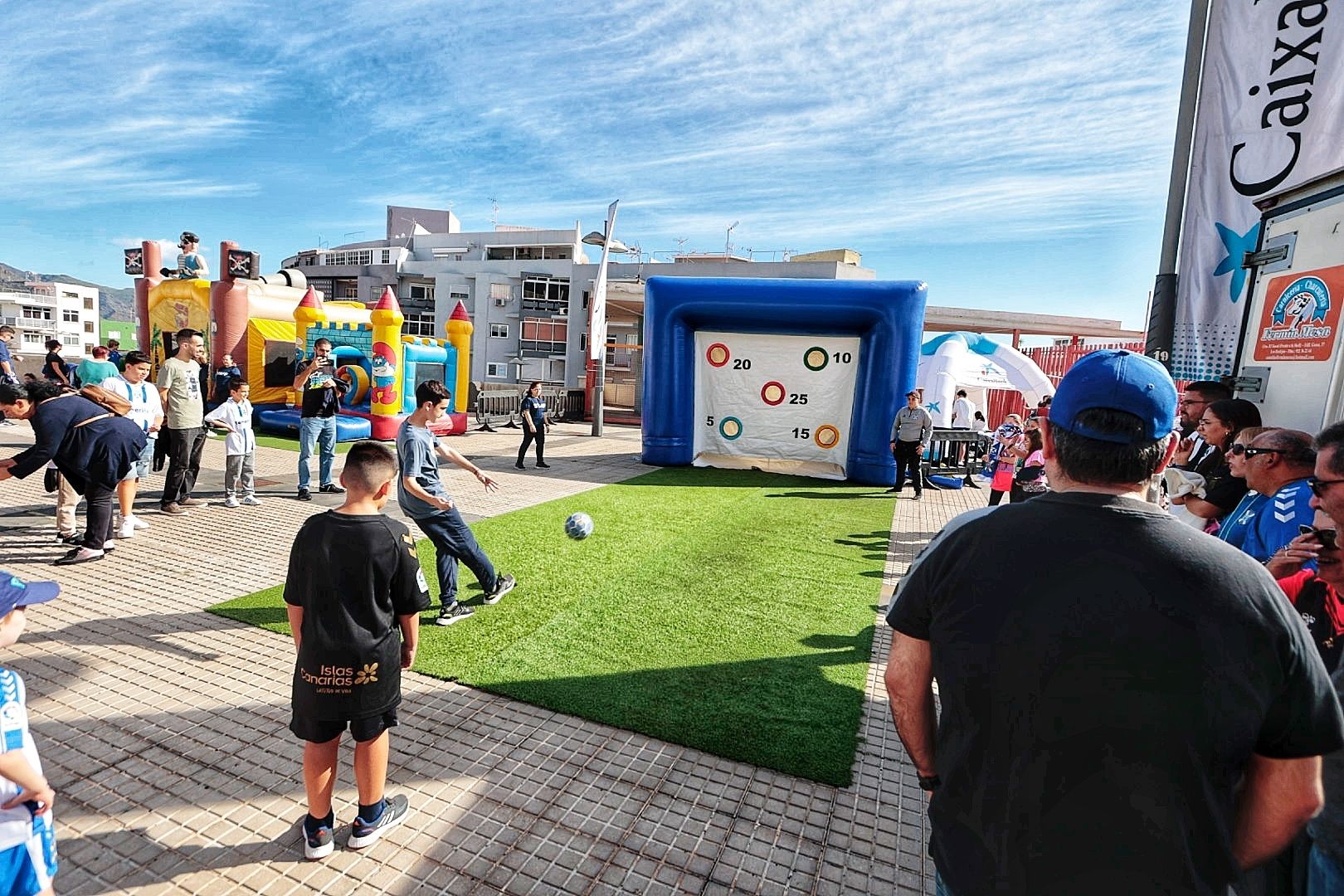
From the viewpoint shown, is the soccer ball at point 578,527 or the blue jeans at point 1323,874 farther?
the soccer ball at point 578,527

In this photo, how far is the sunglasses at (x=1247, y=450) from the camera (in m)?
2.95

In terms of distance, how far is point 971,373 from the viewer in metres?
17.0

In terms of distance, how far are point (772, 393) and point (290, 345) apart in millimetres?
11841

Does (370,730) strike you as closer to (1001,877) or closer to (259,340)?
(1001,877)

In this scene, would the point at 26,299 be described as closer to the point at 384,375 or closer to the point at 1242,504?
the point at 384,375

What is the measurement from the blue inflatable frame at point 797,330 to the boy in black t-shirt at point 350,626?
10077 mm

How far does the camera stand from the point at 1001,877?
147cm

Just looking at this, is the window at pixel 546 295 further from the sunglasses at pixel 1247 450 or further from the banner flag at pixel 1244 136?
the sunglasses at pixel 1247 450

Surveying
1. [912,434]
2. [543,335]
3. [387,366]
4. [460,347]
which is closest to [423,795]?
[912,434]

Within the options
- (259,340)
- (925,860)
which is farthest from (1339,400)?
(259,340)

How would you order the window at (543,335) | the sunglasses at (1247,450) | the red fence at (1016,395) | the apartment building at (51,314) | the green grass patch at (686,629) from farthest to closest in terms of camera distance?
the apartment building at (51,314), the window at (543,335), the red fence at (1016,395), the green grass patch at (686,629), the sunglasses at (1247,450)

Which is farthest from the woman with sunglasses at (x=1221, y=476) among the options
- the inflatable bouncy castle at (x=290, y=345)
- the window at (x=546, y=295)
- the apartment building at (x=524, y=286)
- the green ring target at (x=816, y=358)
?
the window at (x=546, y=295)

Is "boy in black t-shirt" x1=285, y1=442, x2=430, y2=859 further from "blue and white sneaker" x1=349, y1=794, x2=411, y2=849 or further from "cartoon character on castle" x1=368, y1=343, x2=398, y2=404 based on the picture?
"cartoon character on castle" x1=368, y1=343, x2=398, y2=404

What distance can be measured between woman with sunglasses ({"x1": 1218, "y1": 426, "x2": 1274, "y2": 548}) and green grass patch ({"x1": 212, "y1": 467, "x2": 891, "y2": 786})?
6.89ft
